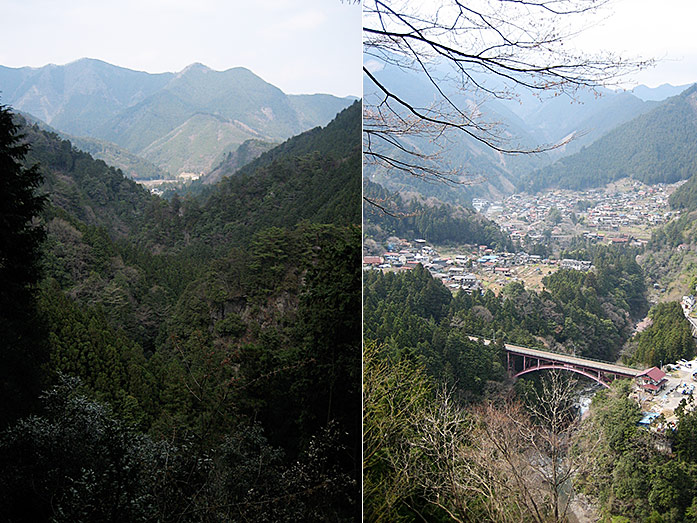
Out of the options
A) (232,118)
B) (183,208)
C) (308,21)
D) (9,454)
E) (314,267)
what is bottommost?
(9,454)

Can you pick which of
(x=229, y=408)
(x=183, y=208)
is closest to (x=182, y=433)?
(x=229, y=408)

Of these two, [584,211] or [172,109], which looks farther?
[584,211]

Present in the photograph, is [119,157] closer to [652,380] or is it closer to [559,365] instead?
[652,380]

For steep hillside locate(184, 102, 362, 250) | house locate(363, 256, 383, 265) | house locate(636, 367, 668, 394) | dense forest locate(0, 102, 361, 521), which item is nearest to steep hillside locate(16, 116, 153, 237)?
dense forest locate(0, 102, 361, 521)

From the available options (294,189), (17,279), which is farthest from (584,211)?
(17,279)

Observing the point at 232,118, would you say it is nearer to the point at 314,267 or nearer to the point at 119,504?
the point at 314,267

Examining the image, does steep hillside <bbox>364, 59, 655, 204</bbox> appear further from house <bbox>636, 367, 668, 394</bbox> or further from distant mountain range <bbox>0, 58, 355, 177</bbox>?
distant mountain range <bbox>0, 58, 355, 177</bbox>
